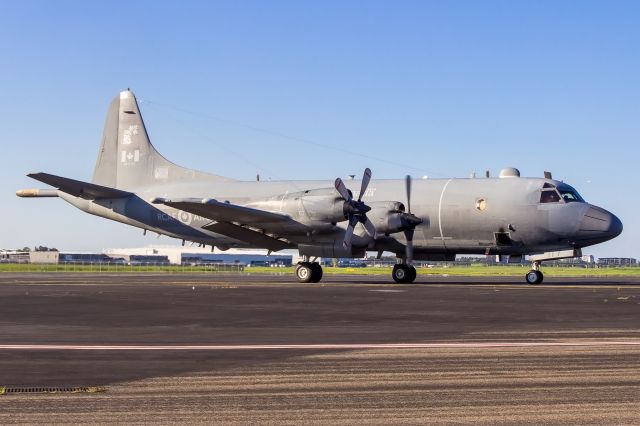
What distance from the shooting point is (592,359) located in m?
10.7

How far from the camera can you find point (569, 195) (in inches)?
1471

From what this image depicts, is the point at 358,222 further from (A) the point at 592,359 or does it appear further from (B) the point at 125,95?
(A) the point at 592,359

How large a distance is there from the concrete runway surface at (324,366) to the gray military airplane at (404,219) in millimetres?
17400

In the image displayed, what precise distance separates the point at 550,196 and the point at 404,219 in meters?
6.64

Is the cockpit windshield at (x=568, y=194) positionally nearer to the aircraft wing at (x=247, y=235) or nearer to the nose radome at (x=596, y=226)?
the nose radome at (x=596, y=226)

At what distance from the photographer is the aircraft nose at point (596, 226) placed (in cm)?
3644

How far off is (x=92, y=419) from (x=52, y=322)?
1064 cm

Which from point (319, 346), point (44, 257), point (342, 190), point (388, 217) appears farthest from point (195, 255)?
point (319, 346)

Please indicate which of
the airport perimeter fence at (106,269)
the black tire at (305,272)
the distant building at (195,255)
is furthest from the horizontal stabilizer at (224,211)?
the distant building at (195,255)

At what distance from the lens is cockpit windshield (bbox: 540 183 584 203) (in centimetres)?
3706

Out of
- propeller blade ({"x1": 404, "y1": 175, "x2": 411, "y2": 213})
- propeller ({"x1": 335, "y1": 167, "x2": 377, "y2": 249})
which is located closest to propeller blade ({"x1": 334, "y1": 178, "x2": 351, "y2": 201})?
propeller ({"x1": 335, "y1": 167, "x2": 377, "y2": 249})

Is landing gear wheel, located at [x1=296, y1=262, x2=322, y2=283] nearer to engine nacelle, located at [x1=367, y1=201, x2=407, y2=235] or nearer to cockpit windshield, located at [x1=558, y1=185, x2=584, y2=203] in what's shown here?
engine nacelle, located at [x1=367, y1=201, x2=407, y2=235]

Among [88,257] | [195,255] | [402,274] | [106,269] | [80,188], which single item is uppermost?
[80,188]

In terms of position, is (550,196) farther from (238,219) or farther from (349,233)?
(238,219)
